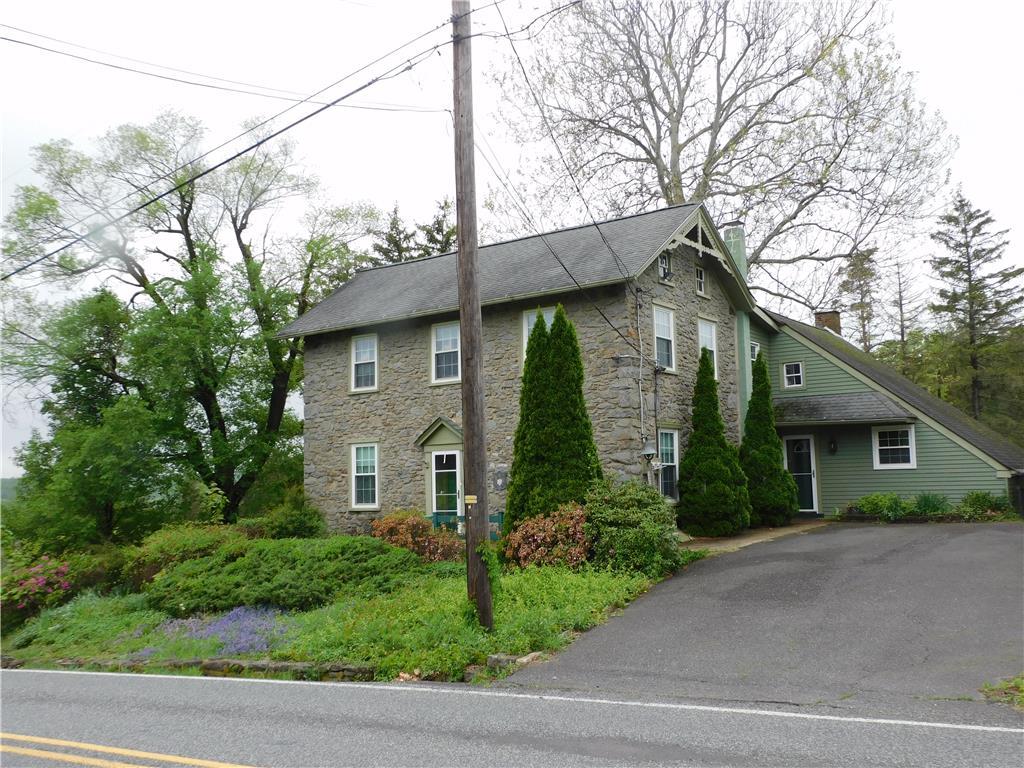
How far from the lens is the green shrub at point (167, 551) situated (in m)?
16.4

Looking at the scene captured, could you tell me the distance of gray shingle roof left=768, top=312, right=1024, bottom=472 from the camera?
2014cm

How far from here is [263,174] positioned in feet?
90.2

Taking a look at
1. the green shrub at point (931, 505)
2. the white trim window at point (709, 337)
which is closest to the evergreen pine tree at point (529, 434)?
the white trim window at point (709, 337)

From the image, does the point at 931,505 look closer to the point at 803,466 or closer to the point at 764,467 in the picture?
the point at 803,466

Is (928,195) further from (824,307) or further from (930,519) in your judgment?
(930,519)

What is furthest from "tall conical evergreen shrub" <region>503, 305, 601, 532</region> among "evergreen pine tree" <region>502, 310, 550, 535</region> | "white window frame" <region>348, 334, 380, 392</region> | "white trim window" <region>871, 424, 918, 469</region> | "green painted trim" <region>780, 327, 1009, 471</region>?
"green painted trim" <region>780, 327, 1009, 471</region>

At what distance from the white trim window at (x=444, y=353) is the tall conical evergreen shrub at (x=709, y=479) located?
6034 mm

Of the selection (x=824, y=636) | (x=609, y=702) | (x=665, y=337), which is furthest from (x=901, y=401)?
(x=609, y=702)

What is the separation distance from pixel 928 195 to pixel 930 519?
11.8 meters

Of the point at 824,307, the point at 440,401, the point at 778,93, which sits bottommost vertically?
the point at 440,401

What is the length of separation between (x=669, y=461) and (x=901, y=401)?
7.69 meters

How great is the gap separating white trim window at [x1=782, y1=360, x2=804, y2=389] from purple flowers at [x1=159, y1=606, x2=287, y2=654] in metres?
17.0

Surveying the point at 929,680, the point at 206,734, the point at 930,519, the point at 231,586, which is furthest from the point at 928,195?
the point at 206,734

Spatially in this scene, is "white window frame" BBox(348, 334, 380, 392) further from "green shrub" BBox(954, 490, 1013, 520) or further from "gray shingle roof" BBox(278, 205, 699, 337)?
"green shrub" BBox(954, 490, 1013, 520)
